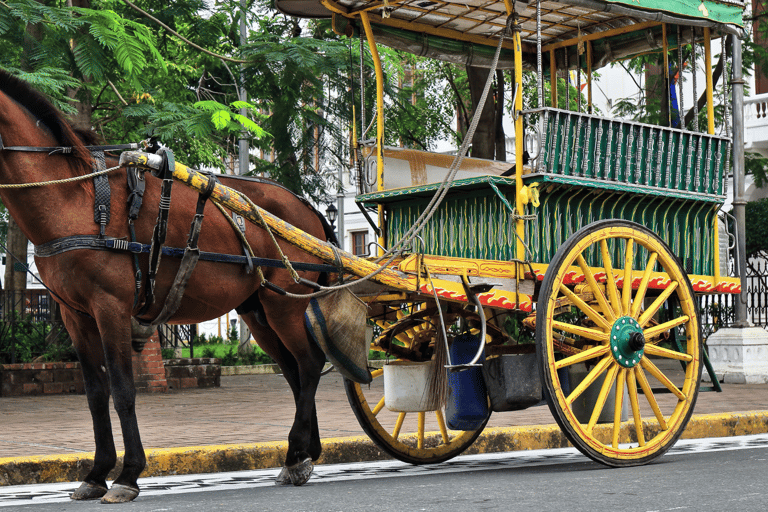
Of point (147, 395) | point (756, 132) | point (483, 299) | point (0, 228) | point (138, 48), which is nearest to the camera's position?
point (483, 299)

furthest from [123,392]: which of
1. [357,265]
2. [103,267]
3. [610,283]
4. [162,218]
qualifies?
[610,283]

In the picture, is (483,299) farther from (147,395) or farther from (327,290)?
(147,395)

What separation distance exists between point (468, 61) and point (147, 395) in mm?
6763

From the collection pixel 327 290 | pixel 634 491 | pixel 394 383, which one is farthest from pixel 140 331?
pixel 634 491

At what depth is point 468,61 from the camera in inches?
328

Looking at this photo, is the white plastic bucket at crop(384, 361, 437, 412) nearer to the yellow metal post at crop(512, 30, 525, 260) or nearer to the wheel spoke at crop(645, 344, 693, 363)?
the yellow metal post at crop(512, 30, 525, 260)

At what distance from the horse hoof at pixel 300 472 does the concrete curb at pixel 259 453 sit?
1000 mm

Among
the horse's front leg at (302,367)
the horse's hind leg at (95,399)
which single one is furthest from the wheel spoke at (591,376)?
the horse's hind leg at (95,399)

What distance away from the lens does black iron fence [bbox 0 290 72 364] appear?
45.8 feet

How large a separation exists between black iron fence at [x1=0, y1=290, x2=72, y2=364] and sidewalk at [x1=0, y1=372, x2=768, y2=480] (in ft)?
3.97

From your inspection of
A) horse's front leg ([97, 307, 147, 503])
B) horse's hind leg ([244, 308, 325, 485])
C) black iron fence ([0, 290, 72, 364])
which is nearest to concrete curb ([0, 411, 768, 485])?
horse's hind leg ([244, 308, 325, 485])

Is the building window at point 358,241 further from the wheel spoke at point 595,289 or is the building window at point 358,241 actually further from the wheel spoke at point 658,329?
the wheel spoke at point 595,289

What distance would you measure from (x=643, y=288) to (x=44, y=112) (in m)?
3.72

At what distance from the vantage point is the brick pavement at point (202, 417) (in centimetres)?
767
